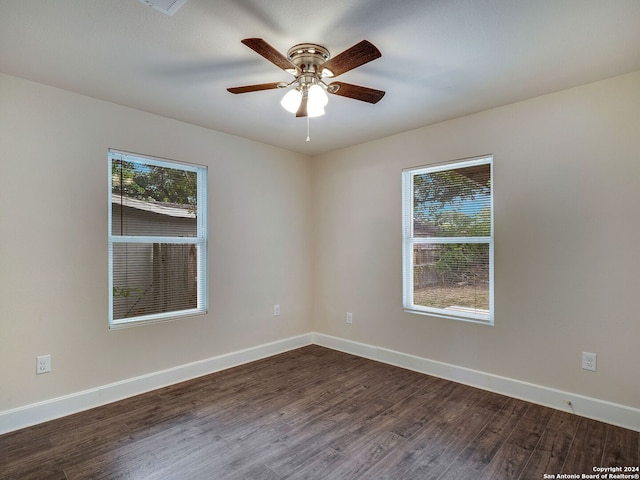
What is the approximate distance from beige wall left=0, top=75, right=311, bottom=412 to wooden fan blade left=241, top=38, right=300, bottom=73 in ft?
5.73

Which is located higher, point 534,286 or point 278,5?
point 278,5

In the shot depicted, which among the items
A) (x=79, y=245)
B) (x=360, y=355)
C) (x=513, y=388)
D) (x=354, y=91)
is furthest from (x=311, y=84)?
(x=360, y=355)

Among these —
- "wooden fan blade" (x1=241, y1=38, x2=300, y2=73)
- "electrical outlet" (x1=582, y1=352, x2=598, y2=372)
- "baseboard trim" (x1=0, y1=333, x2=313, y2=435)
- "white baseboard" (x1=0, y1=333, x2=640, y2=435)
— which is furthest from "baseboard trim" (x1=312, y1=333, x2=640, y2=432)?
"wooden fan blade" (x1=241, y1=38, x2=300, y2=73)

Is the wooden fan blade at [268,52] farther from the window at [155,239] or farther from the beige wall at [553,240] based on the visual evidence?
the beige wall at [553,240]

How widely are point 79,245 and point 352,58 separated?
2.38m

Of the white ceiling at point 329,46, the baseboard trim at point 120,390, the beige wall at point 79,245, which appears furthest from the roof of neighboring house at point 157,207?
the baseboard trim at point 120,390

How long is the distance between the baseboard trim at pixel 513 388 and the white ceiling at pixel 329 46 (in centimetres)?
227

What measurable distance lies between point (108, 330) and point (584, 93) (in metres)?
4.03

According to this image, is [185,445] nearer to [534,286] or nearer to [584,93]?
[534,286]

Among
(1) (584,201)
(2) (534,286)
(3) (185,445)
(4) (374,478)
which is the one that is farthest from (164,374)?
(1) (584,201)

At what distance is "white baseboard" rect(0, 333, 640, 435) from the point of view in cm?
236

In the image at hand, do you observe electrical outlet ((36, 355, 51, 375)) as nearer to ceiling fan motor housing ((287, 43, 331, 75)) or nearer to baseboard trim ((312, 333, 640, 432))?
ceiling fan motor housing ((287, 43, 331, 75))

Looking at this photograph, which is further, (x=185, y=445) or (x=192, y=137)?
(x=192, y=137)

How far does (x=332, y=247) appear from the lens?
425 cm
